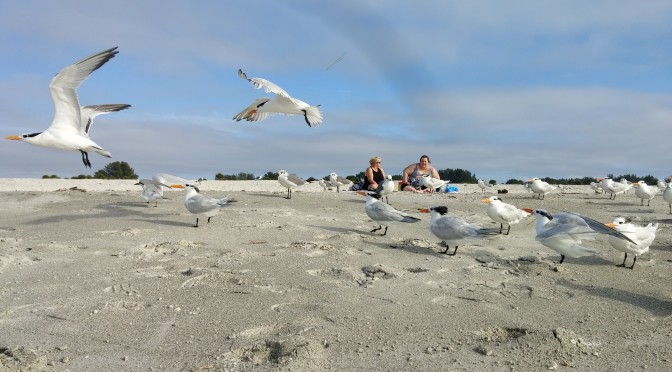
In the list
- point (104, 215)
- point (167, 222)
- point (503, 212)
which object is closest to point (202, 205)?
point (167, 222)

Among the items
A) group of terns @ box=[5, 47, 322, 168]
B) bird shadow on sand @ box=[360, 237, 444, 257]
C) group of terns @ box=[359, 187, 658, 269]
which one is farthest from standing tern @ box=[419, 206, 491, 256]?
group of terns @ box=[5, 47, 322, 168]

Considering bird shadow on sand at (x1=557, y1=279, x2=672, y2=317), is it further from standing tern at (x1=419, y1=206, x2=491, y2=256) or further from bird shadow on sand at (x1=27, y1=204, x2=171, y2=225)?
bird shadow on sand at (x1=27, y1=204, x2=171, y2=225)

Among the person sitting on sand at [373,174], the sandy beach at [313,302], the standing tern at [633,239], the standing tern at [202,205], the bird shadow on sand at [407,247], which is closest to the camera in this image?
the sandy beach at [313,302]

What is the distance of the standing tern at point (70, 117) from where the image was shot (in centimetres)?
784

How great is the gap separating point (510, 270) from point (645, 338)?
2.05 metres

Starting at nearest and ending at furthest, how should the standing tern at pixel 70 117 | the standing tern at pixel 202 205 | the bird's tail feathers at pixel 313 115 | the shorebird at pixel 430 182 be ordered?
the standing tern at pixel 70 117 → the standing tern at pixel 202 205 → the bird's tail feathers at pixel 313 115 → the shorebird at pixel 430 182

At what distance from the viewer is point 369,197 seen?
894 centimetres

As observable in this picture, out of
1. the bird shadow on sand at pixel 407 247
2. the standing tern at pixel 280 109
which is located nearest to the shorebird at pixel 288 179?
the standing tern at pixel 280 109

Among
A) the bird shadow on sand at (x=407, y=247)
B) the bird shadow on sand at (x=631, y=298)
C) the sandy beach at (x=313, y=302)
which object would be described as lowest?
the sandy beach at (x=313, y=302)

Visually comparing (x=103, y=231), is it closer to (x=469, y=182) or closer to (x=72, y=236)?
(x=72, y=236)

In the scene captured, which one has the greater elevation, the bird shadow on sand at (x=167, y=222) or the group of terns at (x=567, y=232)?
the group of terns at (x=567, y=232)

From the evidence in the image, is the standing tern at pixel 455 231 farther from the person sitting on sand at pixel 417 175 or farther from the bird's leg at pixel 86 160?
the person sitting on sand at pixel 417 175

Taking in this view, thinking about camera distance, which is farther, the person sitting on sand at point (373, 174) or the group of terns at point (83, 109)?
the person sitting on sand at point (373, 174)

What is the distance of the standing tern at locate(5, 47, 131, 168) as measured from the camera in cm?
784
